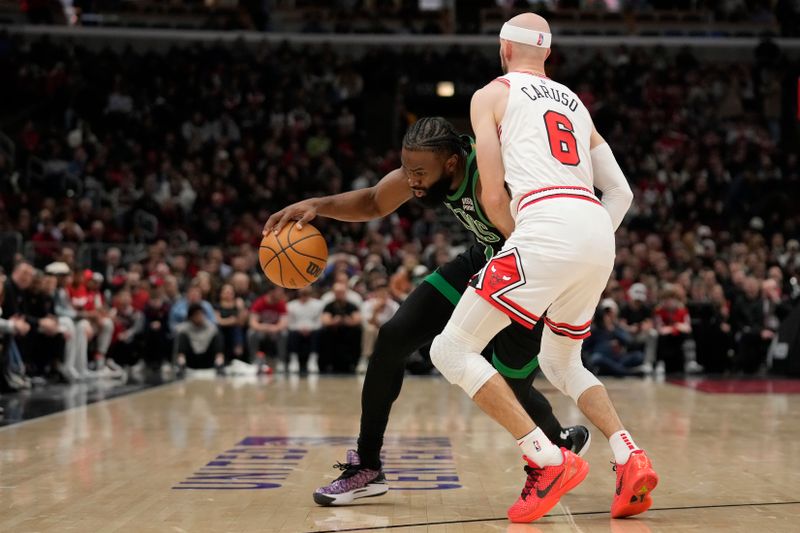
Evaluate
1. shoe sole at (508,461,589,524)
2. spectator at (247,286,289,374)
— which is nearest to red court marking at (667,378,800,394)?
spectator at (247,286,289,374)

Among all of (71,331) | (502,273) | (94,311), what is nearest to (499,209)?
(502,273)

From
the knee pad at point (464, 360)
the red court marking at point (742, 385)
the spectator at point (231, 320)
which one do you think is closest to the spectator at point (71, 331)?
the spectator at point (231, 320)

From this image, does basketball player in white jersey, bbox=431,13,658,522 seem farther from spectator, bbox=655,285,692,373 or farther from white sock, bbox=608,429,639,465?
spectator, bbox=655,285,692,373

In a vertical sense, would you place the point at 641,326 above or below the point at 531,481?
below

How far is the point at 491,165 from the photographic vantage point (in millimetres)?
3910

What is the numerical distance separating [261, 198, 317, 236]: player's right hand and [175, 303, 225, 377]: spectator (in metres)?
9.56

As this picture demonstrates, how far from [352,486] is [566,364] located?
0.99 m

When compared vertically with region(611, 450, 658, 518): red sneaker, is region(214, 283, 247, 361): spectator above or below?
below

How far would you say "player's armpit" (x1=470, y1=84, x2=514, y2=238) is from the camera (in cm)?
392

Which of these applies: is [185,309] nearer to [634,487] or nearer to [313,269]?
[313,269]

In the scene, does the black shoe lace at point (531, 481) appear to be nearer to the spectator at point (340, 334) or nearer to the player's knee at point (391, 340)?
the player's knee at point (391, 340)

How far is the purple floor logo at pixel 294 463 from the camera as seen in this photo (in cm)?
472

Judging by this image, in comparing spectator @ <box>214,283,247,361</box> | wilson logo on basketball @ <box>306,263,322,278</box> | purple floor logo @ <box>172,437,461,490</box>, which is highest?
wilson logo on basketball @ <box>306,263,322,278</box>

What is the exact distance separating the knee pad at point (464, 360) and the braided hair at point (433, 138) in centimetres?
72
